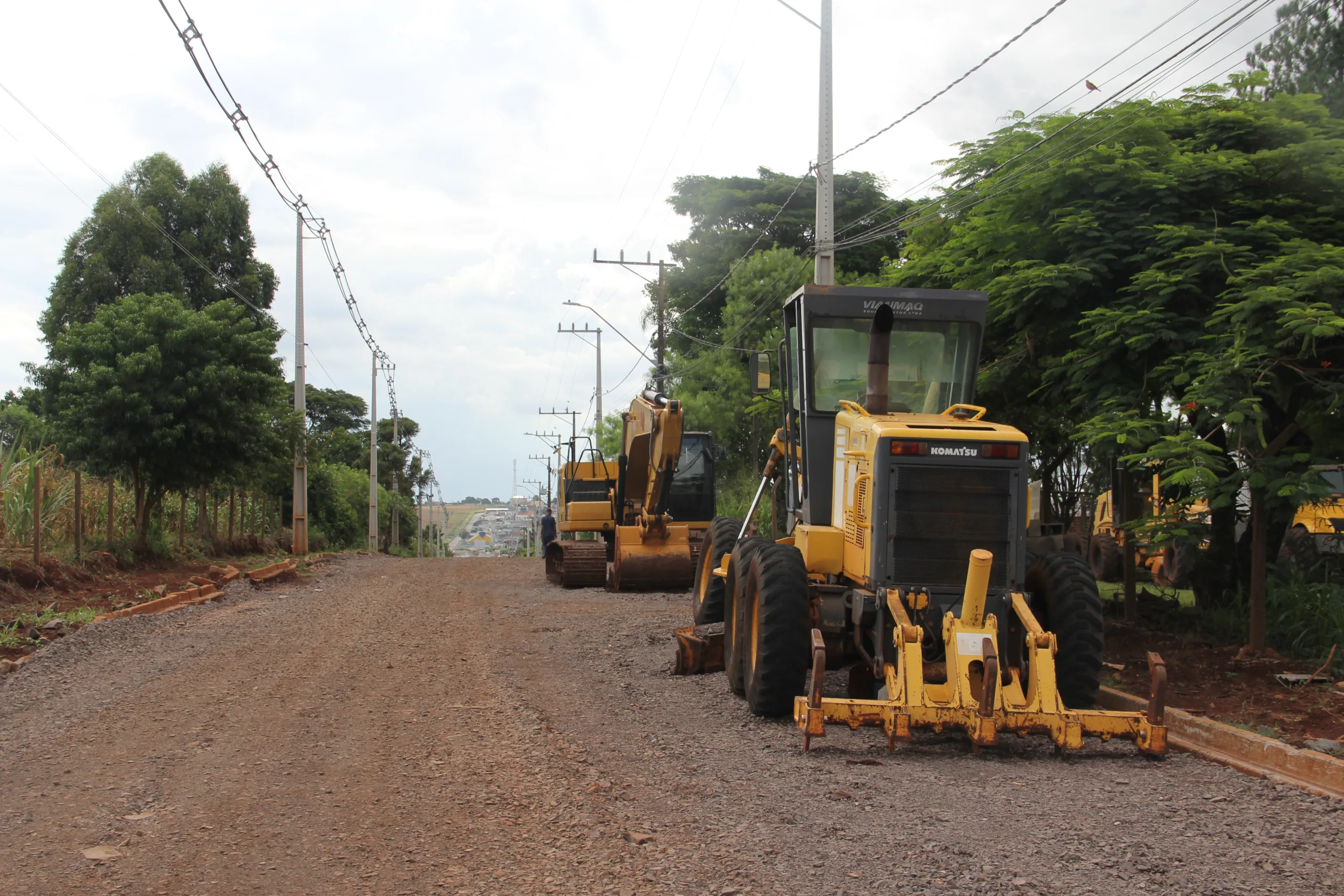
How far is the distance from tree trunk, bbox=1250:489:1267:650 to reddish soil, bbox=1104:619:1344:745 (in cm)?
20

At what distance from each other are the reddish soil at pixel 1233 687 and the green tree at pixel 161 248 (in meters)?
29.9

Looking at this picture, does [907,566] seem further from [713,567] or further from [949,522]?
[713,567]

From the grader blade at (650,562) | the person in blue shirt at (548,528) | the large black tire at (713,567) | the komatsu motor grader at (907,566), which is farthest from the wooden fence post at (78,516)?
the person in blue shirt at (548,528)

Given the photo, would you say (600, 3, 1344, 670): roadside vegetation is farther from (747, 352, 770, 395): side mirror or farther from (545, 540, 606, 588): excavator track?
(545, 540, 606, 588): excavator track

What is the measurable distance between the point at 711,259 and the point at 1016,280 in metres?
31.3

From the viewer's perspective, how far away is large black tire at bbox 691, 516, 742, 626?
10672 mm

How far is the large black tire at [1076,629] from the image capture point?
7438mm

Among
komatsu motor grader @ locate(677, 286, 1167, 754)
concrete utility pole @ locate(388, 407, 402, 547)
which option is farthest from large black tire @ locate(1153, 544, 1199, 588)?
concrete utility pole @ locate(388, 407, 402, 547)

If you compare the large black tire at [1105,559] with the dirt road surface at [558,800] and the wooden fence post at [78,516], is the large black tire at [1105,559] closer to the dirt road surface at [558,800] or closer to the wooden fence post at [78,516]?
the dirt road surface at [558,800]

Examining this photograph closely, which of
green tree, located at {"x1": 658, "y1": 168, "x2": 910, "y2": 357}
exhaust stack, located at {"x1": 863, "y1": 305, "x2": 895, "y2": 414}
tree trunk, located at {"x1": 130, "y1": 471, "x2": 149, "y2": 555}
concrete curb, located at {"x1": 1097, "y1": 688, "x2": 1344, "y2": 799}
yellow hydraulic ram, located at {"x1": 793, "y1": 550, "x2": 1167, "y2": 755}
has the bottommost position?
concrete curb, located at {"x1": 1097, "y1": 688, "x2": 1344, "y2": 799}

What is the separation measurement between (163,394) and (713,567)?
476 inches

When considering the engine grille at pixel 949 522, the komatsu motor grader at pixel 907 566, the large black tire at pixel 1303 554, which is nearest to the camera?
the komatsu motor grader at pixel 907 566

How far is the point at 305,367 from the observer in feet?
92.3

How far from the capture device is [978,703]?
21.3 feet
